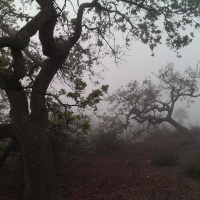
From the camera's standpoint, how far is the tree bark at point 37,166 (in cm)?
535

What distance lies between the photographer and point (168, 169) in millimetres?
8922

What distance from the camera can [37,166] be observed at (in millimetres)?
5410

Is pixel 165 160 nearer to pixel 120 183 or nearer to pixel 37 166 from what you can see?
pixel 120 183

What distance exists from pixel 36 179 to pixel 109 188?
2333 mm

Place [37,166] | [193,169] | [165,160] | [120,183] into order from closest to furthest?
[37,166], [120,183], [193,169], [165,160]

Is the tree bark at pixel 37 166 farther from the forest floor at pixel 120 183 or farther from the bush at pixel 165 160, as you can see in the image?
the bush at pixel 165 160

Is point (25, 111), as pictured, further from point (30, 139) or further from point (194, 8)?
point (194, 8)

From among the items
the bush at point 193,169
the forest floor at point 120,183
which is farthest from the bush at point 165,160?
the bush at point 193,169

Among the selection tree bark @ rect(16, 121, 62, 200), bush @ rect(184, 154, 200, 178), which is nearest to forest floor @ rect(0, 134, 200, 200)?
bush @ rect(184, 154, 200, 178)

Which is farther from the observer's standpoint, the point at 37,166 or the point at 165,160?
the point at 165,160

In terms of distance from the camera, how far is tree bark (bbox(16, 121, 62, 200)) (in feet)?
17.5

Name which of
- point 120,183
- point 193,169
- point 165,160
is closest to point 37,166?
point 120,183

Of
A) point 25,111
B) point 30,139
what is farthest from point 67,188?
point 25,111

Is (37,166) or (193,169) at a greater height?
(37,166)
